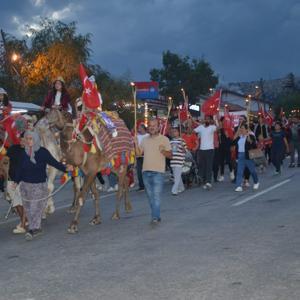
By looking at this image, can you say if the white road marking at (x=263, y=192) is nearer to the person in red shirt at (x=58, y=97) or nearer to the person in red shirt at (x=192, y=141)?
the person in red shirt at (x=192, y=141)

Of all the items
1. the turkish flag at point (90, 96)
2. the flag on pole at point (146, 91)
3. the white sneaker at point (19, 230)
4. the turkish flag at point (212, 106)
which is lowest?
the white sneaker at point (19, 230)

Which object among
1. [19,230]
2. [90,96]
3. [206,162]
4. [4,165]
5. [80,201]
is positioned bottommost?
[19,230]

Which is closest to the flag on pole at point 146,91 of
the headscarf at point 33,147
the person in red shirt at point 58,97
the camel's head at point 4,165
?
the person in red shirt at point 58,97

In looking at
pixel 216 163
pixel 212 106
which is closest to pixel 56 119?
pixel 216 163

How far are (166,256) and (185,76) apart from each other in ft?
217

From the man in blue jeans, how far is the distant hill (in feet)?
367

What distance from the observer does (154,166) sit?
9.72 metres

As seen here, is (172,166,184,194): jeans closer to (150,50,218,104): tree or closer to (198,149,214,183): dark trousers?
(198,149,214,183): dark trousers

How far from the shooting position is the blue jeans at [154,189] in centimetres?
962

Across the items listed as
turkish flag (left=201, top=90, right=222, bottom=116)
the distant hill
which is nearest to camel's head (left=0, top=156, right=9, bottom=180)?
turkish flag (left=201, top=90, right=222, bottom=116)

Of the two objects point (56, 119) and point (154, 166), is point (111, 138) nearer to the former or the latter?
point (56, 119)

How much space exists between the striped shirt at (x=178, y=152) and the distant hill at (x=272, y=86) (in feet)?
351

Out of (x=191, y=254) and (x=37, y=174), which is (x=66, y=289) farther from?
(x=37, y=174)

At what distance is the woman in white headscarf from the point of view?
887 cm
